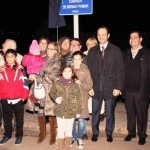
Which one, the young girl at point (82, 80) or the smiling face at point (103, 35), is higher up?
the smiling face at point (103, 35)

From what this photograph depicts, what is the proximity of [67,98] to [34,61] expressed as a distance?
3.72 feet

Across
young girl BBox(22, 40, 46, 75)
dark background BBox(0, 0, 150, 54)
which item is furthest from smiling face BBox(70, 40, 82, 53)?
dark background BBox(0, 0, 150, 54)

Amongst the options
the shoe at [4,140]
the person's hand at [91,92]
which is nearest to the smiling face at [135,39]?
the person's hand at [91,92]

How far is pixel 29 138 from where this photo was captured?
7426 millimetres

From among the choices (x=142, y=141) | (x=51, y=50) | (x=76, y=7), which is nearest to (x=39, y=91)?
(x=51, y=50)

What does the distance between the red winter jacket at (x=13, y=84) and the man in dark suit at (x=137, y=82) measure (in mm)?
1994

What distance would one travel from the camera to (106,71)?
6.72 meters

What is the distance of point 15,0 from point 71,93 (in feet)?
118

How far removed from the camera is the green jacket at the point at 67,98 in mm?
6297

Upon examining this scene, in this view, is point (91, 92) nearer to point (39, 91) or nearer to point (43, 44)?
point (39, 91)

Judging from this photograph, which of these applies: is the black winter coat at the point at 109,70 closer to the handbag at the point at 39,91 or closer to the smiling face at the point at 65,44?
the smiling face at the point at 65,44

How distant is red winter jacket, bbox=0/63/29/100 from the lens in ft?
22.0

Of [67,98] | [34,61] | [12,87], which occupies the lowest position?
[67,98]

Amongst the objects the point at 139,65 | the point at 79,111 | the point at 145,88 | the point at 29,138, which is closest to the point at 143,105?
the point at 145,88
